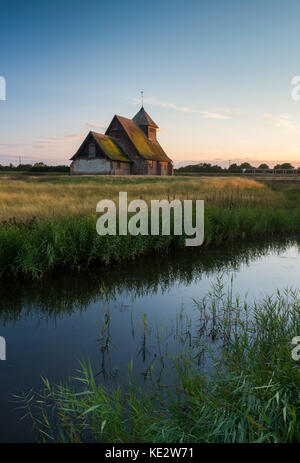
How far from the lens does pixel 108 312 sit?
5.59 m

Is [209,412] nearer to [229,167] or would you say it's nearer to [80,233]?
[80,233]

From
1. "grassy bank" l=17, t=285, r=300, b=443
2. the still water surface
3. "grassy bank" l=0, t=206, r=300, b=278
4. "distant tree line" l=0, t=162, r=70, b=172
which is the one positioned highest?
"distant tree line" l=0, t=162, r=70, b=172

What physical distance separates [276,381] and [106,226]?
6.93 metres

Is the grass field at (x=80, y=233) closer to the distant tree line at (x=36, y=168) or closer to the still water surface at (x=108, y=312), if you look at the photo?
the still water surface at (x=108, y=312)

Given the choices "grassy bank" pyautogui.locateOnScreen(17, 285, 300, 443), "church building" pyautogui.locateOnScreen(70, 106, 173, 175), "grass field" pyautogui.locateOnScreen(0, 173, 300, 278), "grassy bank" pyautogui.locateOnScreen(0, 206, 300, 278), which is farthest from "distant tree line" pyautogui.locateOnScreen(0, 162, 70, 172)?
"grassy bank" pyautogui.locateOnScreen(17, 285, 300, 443)

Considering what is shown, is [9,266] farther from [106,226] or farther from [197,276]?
[197,276]

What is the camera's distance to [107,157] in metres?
34.6

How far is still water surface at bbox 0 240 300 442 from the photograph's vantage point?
3.95 metres

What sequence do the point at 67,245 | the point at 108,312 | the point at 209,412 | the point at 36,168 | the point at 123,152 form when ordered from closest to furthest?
the point at 209,412, the point at 108,312, the point at 67,245, the point at 123,152, the point at 36,168

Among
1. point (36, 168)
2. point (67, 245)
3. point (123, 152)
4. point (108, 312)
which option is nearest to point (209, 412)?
point (108, 312)

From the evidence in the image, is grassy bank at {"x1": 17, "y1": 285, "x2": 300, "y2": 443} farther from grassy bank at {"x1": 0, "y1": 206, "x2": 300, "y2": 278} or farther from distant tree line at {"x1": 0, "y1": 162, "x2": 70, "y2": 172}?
distant tree line at {"x1": 0, "y1": 162, "x2": 70, "y2": 172}

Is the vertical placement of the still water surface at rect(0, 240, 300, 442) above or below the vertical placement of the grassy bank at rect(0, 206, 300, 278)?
below

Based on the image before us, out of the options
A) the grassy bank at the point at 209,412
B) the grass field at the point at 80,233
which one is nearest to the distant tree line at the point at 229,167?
the grass field at the point at 80,233
